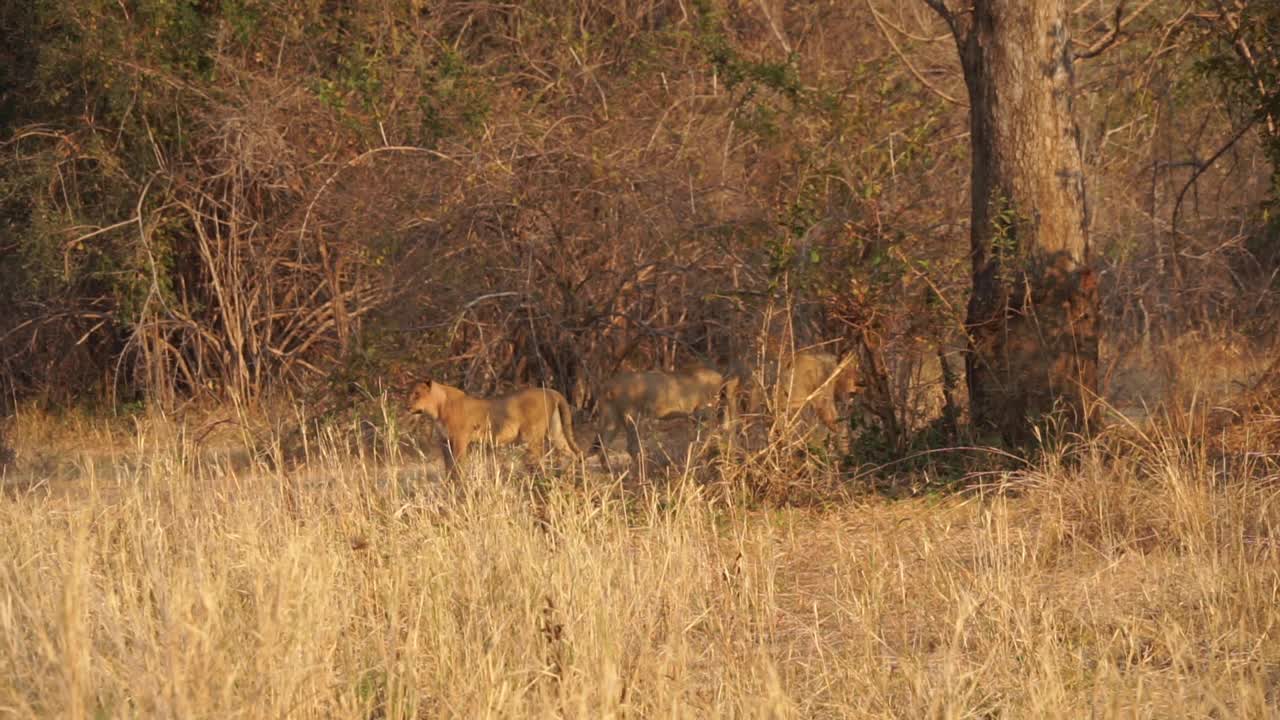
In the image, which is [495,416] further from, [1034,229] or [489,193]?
[1034,229]

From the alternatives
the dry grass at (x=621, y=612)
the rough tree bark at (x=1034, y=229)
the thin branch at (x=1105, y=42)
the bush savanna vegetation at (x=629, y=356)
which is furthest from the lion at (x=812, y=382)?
the thin branch at (x=1105, y=42)

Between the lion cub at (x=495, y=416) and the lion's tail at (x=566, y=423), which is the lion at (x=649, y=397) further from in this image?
the lion cub at (x=495, y=416)

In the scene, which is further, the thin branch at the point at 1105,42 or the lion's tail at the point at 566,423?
the lion's tail at the point at 566,423

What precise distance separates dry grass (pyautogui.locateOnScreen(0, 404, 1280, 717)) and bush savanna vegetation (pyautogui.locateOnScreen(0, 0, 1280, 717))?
35mm

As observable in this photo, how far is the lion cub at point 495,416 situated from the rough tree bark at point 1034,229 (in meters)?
3.23

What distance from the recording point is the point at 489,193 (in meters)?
12.1

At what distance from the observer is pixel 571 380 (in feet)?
45.3

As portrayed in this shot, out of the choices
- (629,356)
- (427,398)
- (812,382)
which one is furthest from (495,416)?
(629,356)

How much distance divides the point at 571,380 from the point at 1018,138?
529 centimetres

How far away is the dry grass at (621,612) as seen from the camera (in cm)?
462

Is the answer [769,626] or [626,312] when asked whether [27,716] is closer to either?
[769,626]

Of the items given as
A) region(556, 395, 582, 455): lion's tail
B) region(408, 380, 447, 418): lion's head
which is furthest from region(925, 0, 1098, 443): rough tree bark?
region(408, 380, 447, 418): lion's head

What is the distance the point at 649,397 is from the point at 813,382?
1478mm

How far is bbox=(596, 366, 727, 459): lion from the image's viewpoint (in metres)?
11.9
